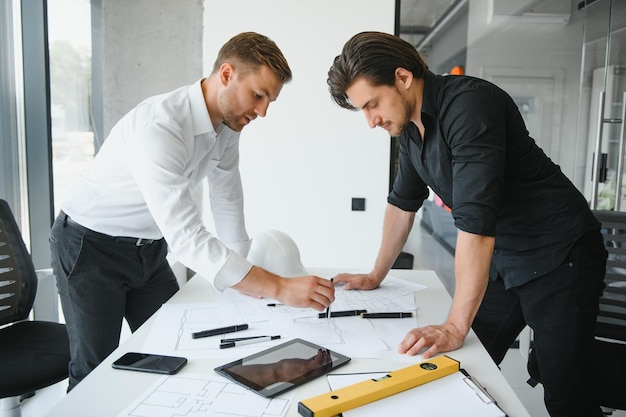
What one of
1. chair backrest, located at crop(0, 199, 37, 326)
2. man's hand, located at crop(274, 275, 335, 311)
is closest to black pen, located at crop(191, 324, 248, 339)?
man's hand, located at crop(274, 275, 335, 311)

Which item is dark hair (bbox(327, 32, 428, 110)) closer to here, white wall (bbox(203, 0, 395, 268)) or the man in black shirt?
the man in black shirt

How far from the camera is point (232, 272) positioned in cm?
134

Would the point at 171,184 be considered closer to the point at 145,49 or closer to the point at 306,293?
the point at 306,293

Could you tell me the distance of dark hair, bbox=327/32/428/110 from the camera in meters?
1.46

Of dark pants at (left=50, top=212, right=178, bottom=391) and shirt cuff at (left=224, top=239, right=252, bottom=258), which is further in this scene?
shirt cuff at (left=224, top=239, right=252, bottom=258)

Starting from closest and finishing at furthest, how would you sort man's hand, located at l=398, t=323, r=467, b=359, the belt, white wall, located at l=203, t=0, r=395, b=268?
man's hand, located at l=398, t=323, r=467, b=359 < the belt < white wall, located at l=203, t=0, r=395, b=268

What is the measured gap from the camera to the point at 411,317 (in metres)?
1.48

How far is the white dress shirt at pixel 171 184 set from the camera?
1359 millimetres

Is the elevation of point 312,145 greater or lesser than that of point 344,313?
greater

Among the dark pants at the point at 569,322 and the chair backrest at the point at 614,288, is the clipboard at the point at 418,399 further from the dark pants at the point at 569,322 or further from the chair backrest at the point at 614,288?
the chair backrest at the point at 614,288

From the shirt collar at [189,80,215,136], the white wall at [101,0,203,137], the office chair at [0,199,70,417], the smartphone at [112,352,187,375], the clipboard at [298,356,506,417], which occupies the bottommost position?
the office chair at [0,199,70,417]

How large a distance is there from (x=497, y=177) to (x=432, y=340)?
425 millimetres

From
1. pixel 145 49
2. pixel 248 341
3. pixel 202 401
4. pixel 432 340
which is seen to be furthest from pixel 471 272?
pixel 145 49

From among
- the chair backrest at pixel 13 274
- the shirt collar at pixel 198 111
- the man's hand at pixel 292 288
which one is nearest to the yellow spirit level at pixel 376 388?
the man's hand at pixel 292 288
